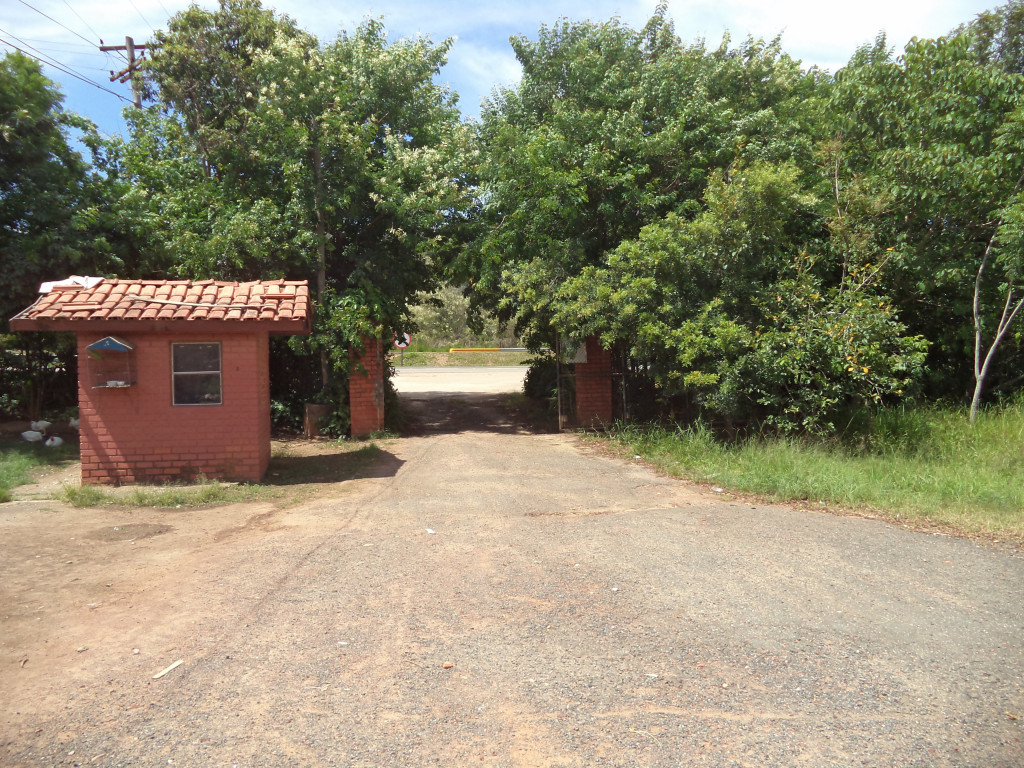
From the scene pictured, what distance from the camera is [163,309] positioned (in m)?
9.80

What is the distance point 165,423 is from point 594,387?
26.7 feet

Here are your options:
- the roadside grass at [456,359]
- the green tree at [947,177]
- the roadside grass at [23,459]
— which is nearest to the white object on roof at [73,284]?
the roadside grass at [23,459]

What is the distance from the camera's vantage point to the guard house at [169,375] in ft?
32.0

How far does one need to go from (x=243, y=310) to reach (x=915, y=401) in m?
10.5

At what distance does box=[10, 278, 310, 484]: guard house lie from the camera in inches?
384

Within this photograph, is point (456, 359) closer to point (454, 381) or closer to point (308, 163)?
point (454, 381)

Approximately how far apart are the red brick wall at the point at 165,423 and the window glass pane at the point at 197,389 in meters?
0.09

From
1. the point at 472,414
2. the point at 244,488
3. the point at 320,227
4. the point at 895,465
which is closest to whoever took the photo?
the point at 244,488

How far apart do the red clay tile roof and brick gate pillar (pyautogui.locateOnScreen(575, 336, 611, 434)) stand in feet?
20.3

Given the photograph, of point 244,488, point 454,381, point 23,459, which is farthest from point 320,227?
point 454,381

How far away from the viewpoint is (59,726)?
3.77 meters

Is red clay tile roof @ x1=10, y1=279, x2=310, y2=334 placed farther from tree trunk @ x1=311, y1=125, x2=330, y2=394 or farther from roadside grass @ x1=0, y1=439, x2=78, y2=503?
tree trunk @ x1=311, y1=125, x2=330, y2=394

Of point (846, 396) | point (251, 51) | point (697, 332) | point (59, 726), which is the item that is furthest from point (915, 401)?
point (251, 51)

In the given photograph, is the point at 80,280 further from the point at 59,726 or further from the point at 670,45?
the point at 670,45
